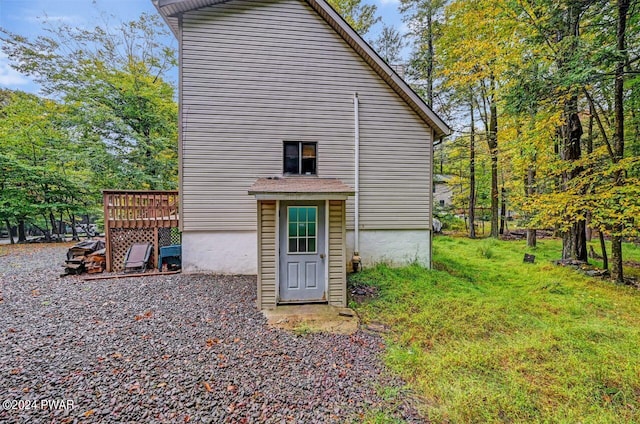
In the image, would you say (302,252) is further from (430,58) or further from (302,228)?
(430,58)

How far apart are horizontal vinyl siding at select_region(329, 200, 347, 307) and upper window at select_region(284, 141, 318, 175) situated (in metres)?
2.28

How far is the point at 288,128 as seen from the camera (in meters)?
7.21

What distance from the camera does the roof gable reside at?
6656mm

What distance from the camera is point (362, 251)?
751cm

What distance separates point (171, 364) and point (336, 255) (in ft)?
10.7

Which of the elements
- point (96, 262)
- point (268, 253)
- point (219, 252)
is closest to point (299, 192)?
point (268, 253)

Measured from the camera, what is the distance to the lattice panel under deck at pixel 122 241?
722cm

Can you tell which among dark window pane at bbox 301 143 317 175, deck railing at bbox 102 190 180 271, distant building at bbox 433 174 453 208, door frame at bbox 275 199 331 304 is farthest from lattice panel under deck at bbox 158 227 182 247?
distant building at bbox 433 174 453 208

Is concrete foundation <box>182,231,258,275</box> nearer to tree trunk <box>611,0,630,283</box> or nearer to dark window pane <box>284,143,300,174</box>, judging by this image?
dark window pane <box>284,143,300,174</box>

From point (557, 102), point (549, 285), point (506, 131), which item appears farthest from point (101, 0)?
point (549, 285)

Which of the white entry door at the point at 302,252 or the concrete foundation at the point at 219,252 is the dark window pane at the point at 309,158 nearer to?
the white entry door at the point at 302,252

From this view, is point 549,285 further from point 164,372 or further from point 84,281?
point 84,281

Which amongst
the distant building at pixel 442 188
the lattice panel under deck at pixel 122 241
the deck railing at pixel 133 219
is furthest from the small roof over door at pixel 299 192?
the distant building at pixel 442 188

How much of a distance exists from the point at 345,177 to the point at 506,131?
31.6 ft
